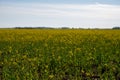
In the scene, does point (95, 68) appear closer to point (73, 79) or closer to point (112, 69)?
point (112, 69)

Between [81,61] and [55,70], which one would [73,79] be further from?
[81,61]

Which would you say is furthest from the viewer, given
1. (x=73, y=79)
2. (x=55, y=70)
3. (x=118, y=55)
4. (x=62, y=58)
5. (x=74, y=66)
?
(x=118, y=55)

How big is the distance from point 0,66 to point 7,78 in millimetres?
2520

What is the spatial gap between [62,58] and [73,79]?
3.12 metres

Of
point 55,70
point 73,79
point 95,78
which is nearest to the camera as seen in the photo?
point 73,79

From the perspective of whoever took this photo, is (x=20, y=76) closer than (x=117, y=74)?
Yes

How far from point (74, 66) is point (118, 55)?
10.6 ft

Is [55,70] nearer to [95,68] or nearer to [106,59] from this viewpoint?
[95,68]

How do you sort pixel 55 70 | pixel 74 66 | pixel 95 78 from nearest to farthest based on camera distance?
pixel 95 78
pixel 55 70
pixel 74 66

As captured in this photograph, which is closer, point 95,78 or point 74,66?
point 95,78

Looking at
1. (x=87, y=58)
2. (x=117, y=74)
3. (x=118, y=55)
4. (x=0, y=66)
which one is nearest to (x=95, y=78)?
(x=117, y=74)

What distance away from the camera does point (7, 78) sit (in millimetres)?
8500

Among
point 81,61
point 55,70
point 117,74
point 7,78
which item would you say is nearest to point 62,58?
point 81,61

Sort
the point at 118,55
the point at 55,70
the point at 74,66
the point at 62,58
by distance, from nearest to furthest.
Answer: the point at 55,70 → the point at 74,66 → the point at 62,58 → the point at 118,55
